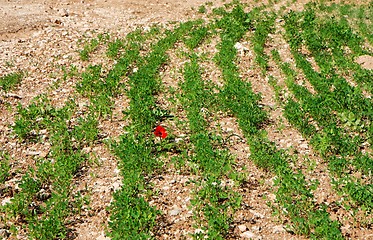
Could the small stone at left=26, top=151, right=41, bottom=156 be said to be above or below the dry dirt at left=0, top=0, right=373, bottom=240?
above

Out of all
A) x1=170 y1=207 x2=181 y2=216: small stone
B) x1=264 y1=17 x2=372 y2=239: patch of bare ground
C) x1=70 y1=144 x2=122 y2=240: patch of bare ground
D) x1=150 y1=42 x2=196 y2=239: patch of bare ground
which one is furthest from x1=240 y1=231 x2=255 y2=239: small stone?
x1=70 y1=144 x2=122 y2=240: patch of bare ground

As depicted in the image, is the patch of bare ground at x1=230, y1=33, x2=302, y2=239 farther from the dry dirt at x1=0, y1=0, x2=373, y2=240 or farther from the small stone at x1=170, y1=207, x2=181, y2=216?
the small stone at x1=170, y1=207, x2=181, y2=216

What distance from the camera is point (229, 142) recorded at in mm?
10977

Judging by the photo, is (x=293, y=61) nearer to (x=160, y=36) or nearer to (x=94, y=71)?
(x=160, y=36)

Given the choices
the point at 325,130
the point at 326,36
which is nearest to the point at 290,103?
the point at 325,130

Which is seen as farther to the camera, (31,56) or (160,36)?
(160,36)

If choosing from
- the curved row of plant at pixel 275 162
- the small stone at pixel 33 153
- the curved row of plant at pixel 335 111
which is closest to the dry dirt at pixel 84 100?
the small stone at pixel 33 153

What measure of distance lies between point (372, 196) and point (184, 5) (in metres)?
15.1

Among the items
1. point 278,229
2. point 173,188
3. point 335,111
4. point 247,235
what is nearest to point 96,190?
point 173,188

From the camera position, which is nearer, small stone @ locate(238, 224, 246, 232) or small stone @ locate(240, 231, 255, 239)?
small stone @ locate(240, 231, 255, 239)

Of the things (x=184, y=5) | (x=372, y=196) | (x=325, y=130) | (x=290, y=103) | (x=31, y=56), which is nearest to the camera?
(x=372, y=196)

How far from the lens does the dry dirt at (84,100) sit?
8.49 metres

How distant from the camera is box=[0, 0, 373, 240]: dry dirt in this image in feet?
27.9

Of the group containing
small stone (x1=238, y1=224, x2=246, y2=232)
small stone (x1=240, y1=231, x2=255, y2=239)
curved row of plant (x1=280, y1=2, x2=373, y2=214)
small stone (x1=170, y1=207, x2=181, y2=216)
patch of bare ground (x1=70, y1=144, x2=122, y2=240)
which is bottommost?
curved row of plant (x1=280, y1=2, x2=373, y2=214)
